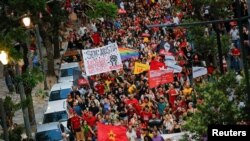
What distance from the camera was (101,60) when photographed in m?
27.5

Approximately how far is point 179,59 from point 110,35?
→ 39.1 feet

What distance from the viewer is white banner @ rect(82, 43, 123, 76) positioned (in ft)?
89.8

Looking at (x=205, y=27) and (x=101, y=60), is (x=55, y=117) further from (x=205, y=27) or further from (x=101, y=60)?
(x=205, y=27)

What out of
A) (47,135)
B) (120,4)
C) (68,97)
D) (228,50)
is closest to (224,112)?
(47,135)

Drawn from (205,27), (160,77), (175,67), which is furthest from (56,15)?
(160,77)

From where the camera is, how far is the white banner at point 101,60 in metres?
27.4

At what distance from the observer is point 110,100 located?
27219 millimetres

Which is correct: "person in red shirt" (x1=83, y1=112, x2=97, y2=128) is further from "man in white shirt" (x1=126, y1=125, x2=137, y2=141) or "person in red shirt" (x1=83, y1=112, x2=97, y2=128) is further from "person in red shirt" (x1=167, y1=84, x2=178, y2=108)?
"person in red shirt" (x1=167, y1=84, x2=178, y2=108)

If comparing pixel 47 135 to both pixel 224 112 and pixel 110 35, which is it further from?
pixel 110 35

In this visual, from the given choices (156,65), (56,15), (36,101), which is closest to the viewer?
(156,65)

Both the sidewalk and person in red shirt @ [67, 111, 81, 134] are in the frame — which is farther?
the sidewalk

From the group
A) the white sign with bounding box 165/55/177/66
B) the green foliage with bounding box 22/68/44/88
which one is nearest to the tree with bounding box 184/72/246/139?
the green foliage with bounding box 22/68/44/88

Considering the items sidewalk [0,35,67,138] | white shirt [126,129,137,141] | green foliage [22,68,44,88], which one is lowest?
sidewalk [0,35,67,138]

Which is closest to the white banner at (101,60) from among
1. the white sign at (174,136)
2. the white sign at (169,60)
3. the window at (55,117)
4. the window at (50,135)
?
the window at (55,117)
